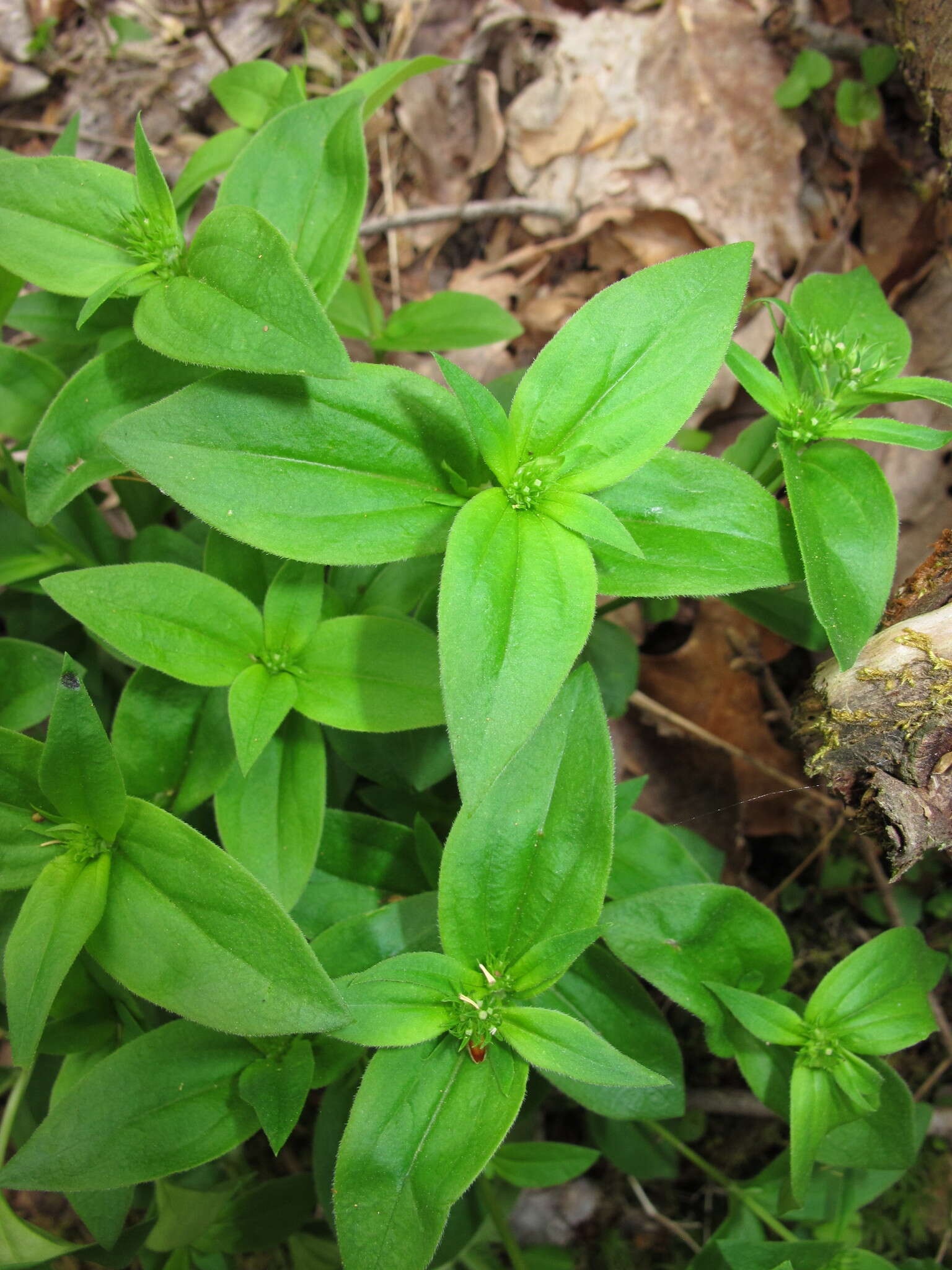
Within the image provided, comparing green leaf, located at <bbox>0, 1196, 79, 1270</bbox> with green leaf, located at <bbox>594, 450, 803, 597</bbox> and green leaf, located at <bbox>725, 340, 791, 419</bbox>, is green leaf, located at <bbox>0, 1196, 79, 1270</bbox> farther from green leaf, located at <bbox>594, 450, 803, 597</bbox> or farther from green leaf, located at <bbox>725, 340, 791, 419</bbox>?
green leaf, located at <bbox>725, 340, 791, 419</bbox>

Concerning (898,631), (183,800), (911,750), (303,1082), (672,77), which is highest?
(672,77)

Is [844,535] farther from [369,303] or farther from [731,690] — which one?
[369,303]

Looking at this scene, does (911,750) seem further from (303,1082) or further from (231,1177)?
(231,1177)

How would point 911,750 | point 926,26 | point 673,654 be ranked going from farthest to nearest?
point 673,654
point 926,26
point 911,750

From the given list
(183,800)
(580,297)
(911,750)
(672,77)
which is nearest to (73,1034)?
(183,800)

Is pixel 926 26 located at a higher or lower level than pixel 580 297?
higher

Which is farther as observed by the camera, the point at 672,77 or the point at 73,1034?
the point at 672,77
